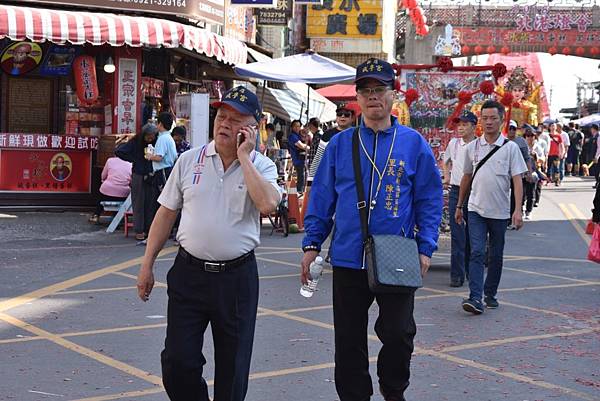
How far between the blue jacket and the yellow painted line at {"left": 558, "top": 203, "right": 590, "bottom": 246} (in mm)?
10637

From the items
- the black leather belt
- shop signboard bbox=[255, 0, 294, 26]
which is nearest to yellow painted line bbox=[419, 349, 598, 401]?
the black leather belt

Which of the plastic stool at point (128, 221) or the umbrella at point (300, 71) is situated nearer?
the plastic stool at point (128, 221)

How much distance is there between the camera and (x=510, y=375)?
22.7ft

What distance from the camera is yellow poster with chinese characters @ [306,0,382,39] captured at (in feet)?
125

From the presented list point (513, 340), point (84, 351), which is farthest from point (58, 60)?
point (513, 340)

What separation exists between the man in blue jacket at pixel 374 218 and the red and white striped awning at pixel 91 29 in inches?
458

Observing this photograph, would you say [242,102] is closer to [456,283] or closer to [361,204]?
[361,204]

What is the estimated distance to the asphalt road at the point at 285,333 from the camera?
21.3ft

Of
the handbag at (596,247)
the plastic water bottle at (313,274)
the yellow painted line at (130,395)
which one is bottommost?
the yellow painted line at (130,395)

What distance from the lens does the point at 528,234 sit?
55.8 feet

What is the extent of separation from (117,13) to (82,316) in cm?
1031

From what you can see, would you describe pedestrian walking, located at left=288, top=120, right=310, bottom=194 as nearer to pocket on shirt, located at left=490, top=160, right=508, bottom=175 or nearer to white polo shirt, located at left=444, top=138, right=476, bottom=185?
white polo shirt, located at left=444, top=138, right=476, bottom=185

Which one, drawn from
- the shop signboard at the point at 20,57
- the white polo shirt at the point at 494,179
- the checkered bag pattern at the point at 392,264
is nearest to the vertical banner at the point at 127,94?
the shop signboard at the point at 20,57

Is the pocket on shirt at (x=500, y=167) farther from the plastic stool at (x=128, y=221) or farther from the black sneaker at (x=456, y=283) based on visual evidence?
the plastic stool at (x=128, y=221)
